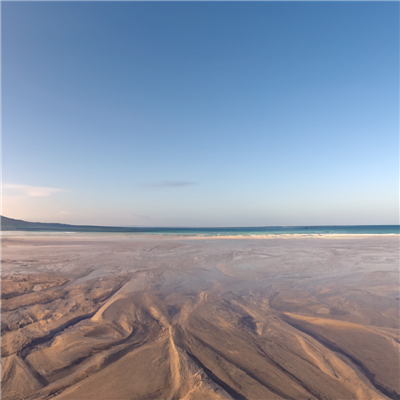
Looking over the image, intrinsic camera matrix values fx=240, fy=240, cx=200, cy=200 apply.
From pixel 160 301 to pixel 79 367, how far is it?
3.12 m

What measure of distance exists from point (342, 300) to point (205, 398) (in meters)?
5.44

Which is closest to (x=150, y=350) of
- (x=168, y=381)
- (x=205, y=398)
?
(x=168, y=381)

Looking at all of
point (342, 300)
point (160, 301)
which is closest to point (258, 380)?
point (160, 301)

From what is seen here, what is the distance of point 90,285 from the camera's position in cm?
831

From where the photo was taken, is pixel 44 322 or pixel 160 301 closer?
pixel 44 322

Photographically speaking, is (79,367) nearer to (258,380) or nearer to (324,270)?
(258,380)

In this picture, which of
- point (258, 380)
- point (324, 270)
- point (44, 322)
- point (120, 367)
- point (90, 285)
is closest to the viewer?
point (258, 380)

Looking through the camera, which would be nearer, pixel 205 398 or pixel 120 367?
pixel 205 398

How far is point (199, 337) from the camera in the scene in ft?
15.7

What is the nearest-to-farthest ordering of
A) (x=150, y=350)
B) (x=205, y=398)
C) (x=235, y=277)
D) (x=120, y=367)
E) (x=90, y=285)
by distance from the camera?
(x=205, y=398) → (x=120, y=367) → (x=150, y=350) → (x=90, y=285) → (x=235, y=277)

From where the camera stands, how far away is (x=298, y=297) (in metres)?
7.18

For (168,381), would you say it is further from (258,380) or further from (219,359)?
(258,380)

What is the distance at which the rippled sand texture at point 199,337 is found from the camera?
3.47 metres

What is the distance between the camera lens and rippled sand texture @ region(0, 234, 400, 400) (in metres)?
3.47
